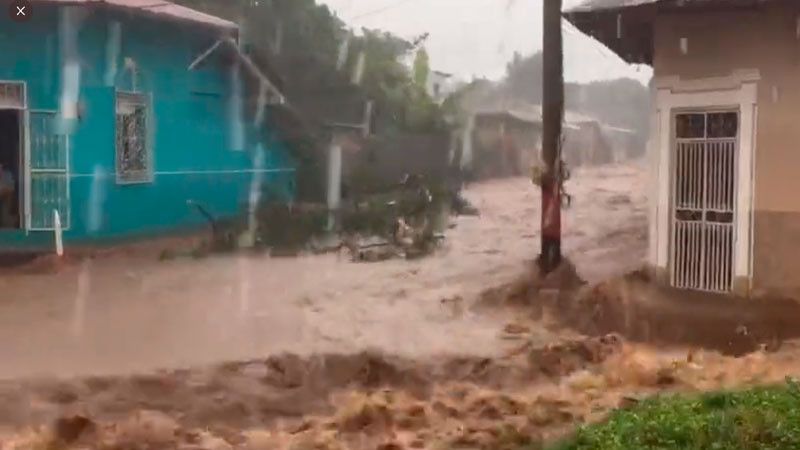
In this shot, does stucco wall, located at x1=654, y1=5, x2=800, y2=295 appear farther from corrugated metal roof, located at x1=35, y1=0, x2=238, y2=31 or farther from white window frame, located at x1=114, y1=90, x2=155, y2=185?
white window frame, located at x1=114, y1=90, x2=155, y2=185

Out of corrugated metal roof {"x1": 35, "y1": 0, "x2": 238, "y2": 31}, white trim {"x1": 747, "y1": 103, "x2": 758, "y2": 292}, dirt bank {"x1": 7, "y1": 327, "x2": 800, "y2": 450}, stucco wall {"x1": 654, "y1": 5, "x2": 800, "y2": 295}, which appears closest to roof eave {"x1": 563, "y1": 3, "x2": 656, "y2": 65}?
stucco wall {"x1": 654, "y1": 5, "x2": 800, "y2": 295}

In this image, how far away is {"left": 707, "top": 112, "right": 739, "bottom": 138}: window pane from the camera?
39.9 ft

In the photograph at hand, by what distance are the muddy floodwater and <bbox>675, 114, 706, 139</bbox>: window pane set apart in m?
2.42

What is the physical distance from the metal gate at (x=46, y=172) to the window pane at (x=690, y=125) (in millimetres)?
8479

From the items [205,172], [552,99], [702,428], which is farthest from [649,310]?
[205,172]

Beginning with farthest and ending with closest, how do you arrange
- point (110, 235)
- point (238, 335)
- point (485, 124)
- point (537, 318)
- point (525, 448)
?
point (485, 124), point (110, 235), point (537, 318), point (238, 335), point (525, 448)

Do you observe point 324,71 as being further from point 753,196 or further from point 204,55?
point 753,196

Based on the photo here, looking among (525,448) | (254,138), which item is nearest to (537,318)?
(525,448)

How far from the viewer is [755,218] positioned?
12.0 meters

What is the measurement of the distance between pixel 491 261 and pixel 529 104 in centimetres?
1422

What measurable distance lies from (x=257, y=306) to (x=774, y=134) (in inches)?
239

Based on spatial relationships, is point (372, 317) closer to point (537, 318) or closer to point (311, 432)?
point (537, 318)

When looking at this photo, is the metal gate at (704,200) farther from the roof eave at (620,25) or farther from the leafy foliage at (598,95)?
the leafy foliage at (598,95)

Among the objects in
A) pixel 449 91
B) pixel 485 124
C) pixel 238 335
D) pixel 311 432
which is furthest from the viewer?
pixel 485 124
